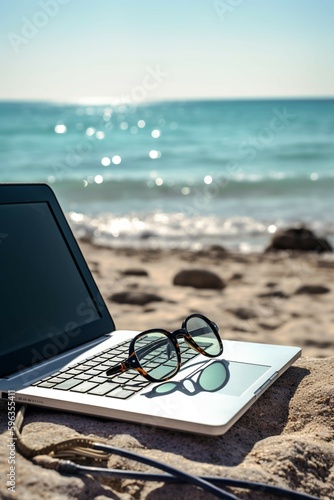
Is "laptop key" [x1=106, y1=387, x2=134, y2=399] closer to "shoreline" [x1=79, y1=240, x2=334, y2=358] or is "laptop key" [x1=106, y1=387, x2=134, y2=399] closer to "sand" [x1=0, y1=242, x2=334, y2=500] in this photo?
"sand" [x1=0, y1=242, x2=334, y2=500]

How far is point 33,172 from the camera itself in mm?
15539

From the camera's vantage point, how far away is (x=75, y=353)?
1.53 m

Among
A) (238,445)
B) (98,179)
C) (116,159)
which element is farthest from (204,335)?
(116,159)

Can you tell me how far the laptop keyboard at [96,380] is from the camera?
1.25m

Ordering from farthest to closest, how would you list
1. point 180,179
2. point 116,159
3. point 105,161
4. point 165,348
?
point 116,159 → point 105,161 → point 180,179 → point 165,348

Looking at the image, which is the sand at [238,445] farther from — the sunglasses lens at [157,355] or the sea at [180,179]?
the sea at [180,179]

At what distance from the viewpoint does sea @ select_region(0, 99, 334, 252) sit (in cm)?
871

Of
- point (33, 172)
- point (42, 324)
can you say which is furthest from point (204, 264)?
point (33, 172)

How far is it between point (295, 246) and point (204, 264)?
1.34 meters

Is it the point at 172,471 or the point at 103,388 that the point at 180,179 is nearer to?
the point at 103,388

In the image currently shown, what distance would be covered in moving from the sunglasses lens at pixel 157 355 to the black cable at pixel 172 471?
27 cm

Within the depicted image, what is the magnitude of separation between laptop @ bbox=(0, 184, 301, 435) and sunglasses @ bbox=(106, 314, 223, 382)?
0.02 meters

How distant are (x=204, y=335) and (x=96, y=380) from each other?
327 millimetres

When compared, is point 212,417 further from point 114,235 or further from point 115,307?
point 114,235
